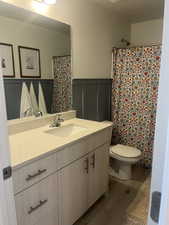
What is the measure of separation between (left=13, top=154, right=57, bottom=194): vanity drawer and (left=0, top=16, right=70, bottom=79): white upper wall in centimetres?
88

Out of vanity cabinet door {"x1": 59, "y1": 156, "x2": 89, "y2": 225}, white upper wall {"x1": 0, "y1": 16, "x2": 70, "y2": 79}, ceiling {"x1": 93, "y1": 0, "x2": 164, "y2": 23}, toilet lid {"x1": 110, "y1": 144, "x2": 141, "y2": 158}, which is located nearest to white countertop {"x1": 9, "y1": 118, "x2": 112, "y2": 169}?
vanity cabinet door {"x1": 59, "y1": 156, "x2": 89, "y2": 225}

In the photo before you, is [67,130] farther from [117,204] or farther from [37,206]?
[117,204]

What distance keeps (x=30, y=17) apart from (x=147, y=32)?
2172 mm

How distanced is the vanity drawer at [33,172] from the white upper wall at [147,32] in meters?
2.67

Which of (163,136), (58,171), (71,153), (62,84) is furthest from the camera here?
(62,84)

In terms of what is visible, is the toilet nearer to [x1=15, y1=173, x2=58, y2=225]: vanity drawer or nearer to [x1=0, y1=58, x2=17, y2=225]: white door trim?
[x1=15, y1=173, x2=58, y2=225]: vanity drawer

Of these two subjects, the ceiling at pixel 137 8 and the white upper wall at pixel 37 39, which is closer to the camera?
the white upper wall at pixel 37 39

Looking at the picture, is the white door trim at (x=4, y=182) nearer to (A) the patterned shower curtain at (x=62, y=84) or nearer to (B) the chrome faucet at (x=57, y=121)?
(B) the chrome faucet at (x=57, y=121)

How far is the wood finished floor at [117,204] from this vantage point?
1740mm

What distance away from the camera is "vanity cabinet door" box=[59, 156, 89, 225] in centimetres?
Result: 141

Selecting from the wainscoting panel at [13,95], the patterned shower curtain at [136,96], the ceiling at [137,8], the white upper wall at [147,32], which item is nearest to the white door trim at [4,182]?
the wainscoting panel at [13,95]

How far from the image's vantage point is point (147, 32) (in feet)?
10.00

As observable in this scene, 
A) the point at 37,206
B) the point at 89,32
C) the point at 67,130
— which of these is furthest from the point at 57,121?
the point at 89,32

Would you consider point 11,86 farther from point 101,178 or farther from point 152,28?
point 152,28
